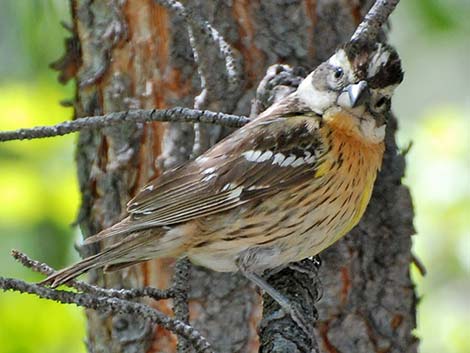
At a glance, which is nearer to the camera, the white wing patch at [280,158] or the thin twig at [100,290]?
the thin twig at [100,290]

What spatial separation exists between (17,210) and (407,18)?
10.5 feet

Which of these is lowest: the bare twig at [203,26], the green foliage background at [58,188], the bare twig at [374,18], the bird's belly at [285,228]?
the bird's belly at [285,228]

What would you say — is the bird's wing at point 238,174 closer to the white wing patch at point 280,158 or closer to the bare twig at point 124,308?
the white wing patch at point 280,158

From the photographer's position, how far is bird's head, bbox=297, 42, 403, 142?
150 inches

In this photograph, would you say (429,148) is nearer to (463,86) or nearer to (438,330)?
(438,330)

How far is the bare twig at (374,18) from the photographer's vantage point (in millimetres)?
3766

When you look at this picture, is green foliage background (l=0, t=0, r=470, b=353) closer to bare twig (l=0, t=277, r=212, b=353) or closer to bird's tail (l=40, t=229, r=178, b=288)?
bird's tail (l=40, t=229, r=178, b=288)

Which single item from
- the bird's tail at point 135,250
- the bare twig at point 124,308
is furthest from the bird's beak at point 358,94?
the bare twig at point 124,308

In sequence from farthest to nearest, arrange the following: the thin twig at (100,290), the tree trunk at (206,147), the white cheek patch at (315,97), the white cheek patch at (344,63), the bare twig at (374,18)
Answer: the tree trunk at (206,147), the white cheek patch at (315,97), the white cheek patch at (344,63), the bare twig at (374,18), the thin twig at (100,290)

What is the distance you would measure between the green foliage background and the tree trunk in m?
0.94

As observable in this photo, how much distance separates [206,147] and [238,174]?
463mm

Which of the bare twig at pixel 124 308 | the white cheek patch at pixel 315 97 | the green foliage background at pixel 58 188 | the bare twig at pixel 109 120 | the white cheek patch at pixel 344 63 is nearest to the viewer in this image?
the bare twig at pixel 124 308

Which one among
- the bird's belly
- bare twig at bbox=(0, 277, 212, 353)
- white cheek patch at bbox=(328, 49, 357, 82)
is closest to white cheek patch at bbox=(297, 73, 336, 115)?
white cheek patch at bbox=(328, 49, 357, 82)

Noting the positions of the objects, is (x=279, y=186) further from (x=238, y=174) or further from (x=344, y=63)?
(x=344, y=63)
